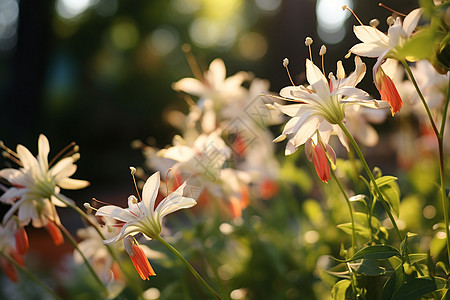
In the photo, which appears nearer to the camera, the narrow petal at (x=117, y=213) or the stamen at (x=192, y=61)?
the narrow petal at (x=117, y=213)

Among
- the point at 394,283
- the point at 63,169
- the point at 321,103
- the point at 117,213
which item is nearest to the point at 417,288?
the point at 394,283

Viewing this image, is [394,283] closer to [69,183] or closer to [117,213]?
[117,213]

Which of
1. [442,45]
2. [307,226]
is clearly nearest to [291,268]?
[307,226]

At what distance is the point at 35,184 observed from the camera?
2.09ft

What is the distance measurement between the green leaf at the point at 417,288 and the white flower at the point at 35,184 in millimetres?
414

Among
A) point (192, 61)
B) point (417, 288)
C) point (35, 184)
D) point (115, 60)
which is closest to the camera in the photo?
point (417, 288)

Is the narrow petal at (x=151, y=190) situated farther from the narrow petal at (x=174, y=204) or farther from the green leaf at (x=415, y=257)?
the green leaf at (x=415, y=257)

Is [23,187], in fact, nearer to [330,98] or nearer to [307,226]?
[330,98]

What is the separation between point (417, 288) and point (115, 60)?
9.16 metres

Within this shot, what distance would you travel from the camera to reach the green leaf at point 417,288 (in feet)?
1.48

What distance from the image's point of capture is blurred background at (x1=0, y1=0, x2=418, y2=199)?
5176 millimetres

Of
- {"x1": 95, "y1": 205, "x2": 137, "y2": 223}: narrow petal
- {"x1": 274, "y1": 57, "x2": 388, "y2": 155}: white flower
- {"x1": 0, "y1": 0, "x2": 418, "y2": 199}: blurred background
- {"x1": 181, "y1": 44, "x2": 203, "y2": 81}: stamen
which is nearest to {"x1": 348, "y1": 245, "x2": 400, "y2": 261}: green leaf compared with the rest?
{"x1": 274, "y1": 57, "x2": 388, "y2": 155}: white flower

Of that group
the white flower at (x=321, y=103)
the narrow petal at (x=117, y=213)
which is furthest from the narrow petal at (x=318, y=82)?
the narrow petal at (x=117, y=213)

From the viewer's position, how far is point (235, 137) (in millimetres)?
996
